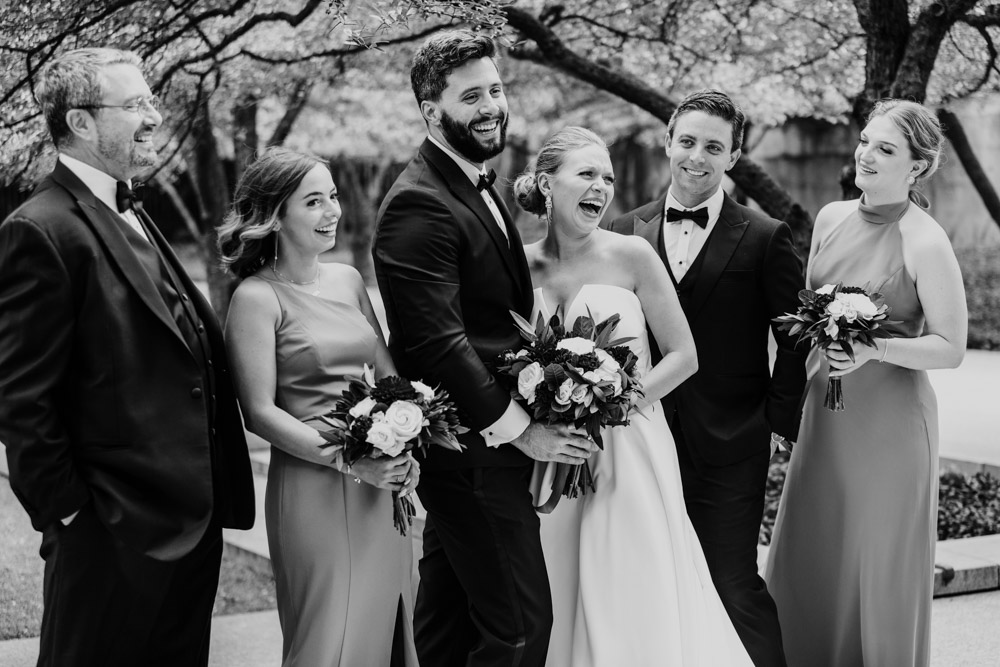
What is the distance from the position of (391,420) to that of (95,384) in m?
0.90

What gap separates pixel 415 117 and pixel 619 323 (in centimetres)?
1508

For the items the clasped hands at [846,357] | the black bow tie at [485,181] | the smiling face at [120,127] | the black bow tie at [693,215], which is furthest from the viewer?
the black bow tie at [693,215]

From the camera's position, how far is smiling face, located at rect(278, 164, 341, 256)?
405 centimetres

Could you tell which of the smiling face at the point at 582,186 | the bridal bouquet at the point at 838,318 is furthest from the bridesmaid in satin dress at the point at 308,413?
the bridal bouquet at the point at 838,318

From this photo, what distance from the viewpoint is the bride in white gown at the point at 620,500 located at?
4133 mm

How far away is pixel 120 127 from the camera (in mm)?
3383

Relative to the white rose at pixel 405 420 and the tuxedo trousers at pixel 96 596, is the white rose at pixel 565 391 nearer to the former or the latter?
the white rose at pixel 405 420

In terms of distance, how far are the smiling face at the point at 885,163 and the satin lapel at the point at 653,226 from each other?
0.87 metres

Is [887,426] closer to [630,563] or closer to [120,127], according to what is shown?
[630,563]

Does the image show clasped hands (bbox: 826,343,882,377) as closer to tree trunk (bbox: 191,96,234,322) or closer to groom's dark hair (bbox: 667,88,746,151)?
groom's dark hair (bbox: 667,88,746,151)

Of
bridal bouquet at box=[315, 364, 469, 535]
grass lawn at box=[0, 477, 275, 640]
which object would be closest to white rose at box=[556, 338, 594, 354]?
bridal bouquet at box=[315, 364, 469, 535]

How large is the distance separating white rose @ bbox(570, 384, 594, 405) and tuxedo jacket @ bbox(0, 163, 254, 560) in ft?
3.93

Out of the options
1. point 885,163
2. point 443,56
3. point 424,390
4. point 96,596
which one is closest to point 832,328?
point 885,163

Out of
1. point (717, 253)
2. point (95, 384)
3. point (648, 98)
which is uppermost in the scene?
point (648, 98)
